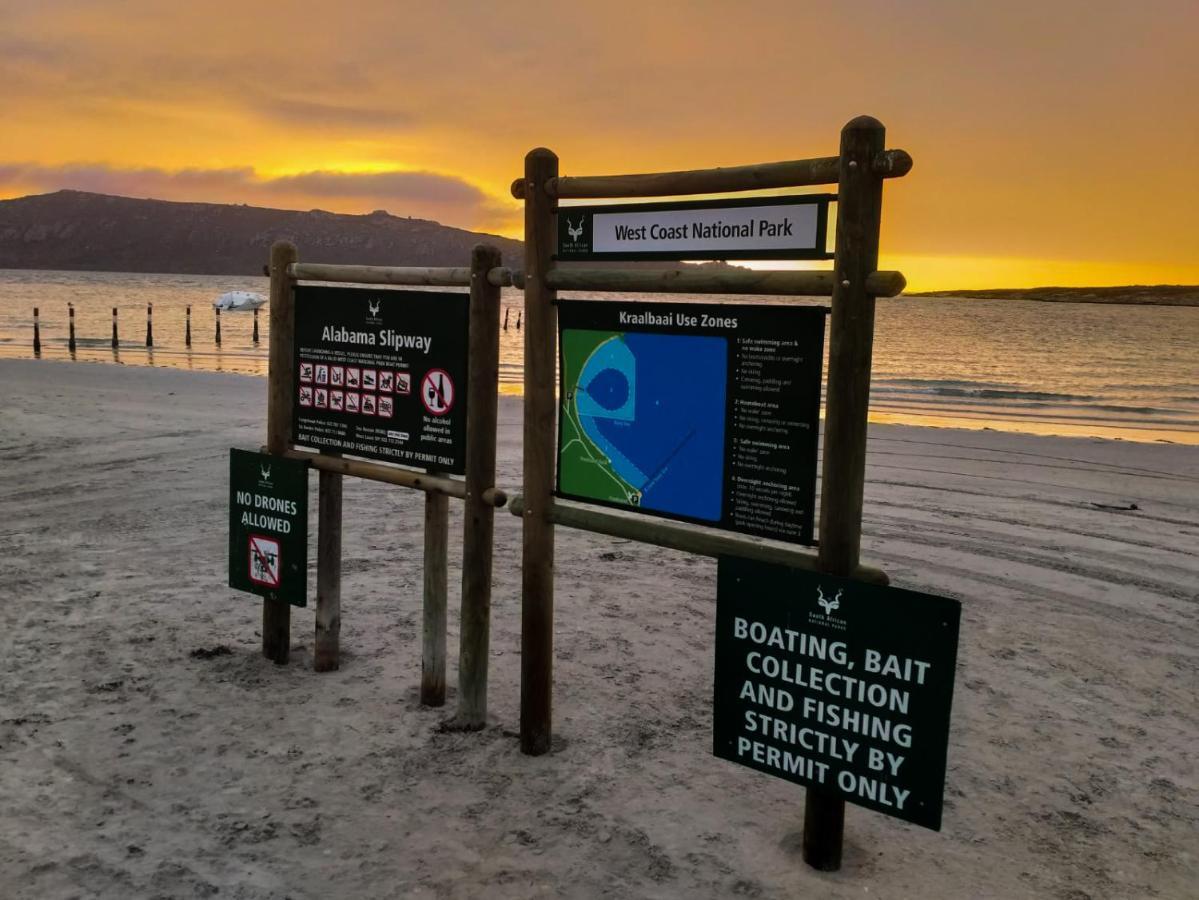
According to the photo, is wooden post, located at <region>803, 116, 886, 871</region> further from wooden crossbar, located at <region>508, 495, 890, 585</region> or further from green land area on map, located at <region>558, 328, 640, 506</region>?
green land area on map, located at <region>558, 328, 640, 506</region>

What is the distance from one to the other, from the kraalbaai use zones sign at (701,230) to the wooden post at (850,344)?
0.15 metres

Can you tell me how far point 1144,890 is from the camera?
3.99 meters

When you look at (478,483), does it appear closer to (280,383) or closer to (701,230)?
(280,383)

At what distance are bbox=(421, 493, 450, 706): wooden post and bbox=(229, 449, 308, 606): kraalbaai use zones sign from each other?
2.65ft

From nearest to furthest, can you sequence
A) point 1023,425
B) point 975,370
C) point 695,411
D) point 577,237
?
1. point 695,411
2. point 577,237
3. point 1023,425
4. point 975,370

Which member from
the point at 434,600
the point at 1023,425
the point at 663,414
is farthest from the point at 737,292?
the point at 1023,425

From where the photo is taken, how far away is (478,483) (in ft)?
16.8

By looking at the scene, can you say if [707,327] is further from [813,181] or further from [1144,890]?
[1144,890]

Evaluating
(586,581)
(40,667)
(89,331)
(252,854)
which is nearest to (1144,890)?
(252,854)

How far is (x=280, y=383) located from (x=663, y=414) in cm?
262

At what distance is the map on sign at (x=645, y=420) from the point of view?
4242 mm

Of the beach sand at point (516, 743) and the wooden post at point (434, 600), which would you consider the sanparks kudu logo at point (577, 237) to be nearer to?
the wooden post at point (434, 600)

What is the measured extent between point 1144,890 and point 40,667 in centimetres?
549

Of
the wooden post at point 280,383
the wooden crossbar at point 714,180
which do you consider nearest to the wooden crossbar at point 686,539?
the wooden crossbar at point 714,180
